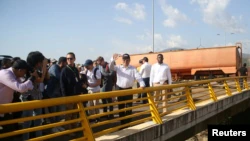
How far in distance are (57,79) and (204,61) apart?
59.8 feet

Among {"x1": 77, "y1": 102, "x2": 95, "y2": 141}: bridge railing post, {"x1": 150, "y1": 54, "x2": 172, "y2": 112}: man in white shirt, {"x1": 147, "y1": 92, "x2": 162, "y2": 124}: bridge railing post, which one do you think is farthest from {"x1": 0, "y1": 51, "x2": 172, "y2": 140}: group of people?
{"x1": 77, "y1": 102, "x2": 95, "y2": 141}: bridge railing post

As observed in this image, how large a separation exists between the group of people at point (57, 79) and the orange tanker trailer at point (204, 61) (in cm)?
1543

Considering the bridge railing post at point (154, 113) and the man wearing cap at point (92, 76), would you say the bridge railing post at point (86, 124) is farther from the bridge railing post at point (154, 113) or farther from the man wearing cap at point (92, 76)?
the man wearing cap at point (92, 76)

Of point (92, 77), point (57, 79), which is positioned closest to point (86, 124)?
point (57, 79)

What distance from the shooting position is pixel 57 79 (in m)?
6.29

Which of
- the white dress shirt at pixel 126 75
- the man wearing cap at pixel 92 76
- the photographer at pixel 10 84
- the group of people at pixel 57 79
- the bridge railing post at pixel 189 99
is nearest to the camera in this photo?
the photographer at pixel 10 84

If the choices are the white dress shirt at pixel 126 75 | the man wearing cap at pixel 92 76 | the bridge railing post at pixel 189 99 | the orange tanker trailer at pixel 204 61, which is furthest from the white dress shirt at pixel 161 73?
the orange tanker trailer at pixel 204 61

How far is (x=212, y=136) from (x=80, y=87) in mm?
3163

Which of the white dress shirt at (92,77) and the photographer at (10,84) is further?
the white dress shirt at (92,77)

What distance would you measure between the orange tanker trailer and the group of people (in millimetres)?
15428

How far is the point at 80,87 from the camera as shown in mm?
5707

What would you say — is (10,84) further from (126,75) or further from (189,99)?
(189,99)

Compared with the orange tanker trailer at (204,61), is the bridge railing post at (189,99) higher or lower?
lower

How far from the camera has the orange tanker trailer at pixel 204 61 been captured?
21.1 m
